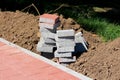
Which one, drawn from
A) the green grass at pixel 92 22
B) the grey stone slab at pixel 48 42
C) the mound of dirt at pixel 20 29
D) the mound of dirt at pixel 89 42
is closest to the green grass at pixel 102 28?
the green grass at pixel 92 22

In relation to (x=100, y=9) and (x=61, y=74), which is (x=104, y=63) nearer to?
(x=61, y=74)

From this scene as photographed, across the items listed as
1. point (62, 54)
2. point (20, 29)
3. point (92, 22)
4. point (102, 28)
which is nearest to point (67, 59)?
point (62, 54)

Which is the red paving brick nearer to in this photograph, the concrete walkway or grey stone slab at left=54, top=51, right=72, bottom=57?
the concrete walkway

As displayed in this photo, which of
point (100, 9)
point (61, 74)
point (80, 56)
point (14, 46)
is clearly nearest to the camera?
point (61, 74)

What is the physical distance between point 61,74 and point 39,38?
143cm

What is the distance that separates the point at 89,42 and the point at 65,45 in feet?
2.61

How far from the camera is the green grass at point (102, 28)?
318 inches

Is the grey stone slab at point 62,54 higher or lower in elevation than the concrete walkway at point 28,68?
higher

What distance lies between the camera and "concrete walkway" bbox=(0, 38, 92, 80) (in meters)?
6.22

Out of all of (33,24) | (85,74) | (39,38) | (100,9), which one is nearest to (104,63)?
(85,74)

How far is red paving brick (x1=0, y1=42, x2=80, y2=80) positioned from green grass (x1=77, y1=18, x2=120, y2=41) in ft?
5.59

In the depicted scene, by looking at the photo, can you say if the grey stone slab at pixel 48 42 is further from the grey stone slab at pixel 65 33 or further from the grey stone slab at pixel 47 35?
the grey stone slab at pixel 65 33

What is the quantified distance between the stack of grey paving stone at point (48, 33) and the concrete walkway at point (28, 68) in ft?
0.60

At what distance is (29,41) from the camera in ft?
24.7
